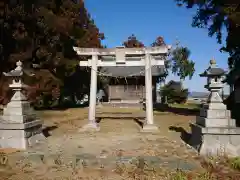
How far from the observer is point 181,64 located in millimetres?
56469

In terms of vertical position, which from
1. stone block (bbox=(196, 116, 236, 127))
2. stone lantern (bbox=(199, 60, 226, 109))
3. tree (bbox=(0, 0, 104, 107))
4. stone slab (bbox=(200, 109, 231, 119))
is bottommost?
stone block (bbox=(196, 116, 236, 127))

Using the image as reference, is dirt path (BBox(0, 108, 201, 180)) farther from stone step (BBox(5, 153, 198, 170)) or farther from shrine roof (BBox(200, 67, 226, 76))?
shrine roof (BBox(200, 67, 226, 76))

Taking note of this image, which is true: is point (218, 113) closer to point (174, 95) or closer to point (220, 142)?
point (220, 142)

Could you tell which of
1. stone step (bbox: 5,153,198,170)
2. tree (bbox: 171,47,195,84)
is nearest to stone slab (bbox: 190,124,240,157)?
stone step (bbox: 5,153,198,170)

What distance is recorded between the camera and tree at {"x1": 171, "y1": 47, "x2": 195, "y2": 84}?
56250 mm

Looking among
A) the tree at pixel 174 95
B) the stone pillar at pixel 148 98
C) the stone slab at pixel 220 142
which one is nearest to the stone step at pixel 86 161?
the stone slab at pixel 220 142

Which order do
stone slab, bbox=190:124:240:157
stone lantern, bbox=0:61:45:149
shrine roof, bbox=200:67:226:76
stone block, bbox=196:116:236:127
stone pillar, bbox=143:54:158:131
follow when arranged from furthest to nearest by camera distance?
stone pillar, bbox=143:54:158:131 → stone lantern, bbox=0:61:45:149 → shrine roof, bbox=200:67:226:76 → stone block, bbox=196:116:236:127 → stone slab, bbox=190:124:240:157

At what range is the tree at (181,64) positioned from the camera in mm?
56250

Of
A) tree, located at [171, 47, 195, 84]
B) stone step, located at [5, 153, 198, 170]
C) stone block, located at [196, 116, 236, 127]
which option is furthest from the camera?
tree, located at [171, 47, 195, 84]

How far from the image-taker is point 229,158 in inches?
286

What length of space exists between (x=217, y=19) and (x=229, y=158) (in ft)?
44.1

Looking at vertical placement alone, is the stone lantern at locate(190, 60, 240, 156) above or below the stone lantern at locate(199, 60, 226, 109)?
below

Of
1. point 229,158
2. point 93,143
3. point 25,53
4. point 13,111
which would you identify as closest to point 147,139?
point 93,143

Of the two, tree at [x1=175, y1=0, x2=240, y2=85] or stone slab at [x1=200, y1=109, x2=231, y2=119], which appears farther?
tree at [x1=175, y1=0, x2=240, y2=85]
